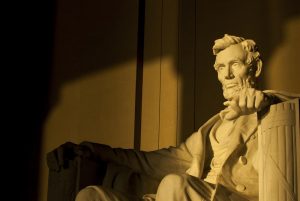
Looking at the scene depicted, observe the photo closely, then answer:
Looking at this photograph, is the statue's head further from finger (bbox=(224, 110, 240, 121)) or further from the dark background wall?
the dark background wall

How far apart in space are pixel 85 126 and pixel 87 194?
1757mm

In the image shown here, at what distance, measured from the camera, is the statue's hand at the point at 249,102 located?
10.7ft

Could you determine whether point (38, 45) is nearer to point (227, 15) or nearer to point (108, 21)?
point (108, 21)

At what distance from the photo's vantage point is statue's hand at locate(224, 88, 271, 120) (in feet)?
10.7

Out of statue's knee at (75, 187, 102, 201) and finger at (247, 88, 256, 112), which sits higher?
finger at (247, 88, 256, 112)

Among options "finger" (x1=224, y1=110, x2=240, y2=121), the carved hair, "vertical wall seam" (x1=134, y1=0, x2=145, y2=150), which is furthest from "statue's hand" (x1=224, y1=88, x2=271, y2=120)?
"vertical wall seam" (x1=134, y1=0, x2=145, y2=150)

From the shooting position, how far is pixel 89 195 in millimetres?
3439

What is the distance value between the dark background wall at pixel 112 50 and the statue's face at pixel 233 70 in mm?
1000

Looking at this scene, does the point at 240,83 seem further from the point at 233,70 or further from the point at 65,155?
the point at 65,155

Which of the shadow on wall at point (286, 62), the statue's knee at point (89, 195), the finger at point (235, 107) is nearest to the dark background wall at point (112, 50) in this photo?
the shadow on wall at point (286, 62)

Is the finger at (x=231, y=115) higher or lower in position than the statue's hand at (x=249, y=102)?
lower

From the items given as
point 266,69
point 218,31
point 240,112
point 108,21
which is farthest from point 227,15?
point 240,112

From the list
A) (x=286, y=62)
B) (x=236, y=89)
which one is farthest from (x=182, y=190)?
(x=286, y=62)

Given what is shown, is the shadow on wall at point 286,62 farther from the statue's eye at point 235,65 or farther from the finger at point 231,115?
the finger at point 231,115
